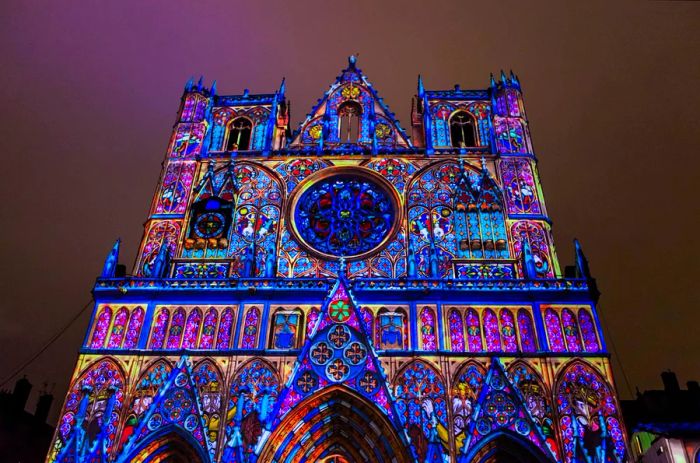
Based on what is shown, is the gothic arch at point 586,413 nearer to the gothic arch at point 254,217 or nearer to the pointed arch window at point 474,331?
the pointed arch window at point 474,331

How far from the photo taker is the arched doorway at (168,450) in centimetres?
1608

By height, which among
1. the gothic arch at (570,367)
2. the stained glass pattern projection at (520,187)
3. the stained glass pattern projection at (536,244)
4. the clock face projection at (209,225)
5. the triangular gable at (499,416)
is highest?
the stained glass pattern projection at (520,187)

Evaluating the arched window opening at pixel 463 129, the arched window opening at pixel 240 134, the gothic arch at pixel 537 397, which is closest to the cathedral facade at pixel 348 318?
the gothic arch at pixel 537 397

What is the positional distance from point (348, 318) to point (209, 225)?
6427 mm

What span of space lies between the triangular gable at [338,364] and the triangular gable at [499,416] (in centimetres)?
201

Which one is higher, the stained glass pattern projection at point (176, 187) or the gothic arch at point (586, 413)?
the stained glass pattern projection at point (176, 187)

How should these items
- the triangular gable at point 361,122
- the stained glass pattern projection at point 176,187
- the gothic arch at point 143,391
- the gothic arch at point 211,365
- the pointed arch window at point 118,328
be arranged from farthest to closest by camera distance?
the triangular gable at point 361,122 → the stained glass pattern projection at point 176,187 → the pointed arch window at point 118,328 → the gothic arch at point 211,365 → the gothic arch at point 143,391

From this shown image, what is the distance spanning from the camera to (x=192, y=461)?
16203 millimetres

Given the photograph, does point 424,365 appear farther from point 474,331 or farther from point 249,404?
point 249,404

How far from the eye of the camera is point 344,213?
2119 cm

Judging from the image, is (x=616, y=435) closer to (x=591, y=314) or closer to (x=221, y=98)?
(x=591, y=314)

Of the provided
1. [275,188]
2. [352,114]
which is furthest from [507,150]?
[275,188]

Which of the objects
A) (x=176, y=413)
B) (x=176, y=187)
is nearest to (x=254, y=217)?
(x=176, y=187)

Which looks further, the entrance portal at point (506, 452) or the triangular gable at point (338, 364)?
the triangular gable at point (338, 364)
